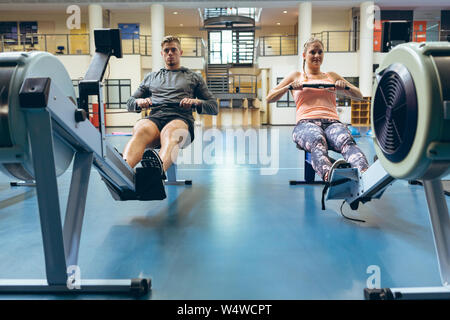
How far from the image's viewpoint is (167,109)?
9.01 ft

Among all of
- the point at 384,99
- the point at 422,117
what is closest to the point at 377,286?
the point at 422,117

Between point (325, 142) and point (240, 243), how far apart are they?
989mm

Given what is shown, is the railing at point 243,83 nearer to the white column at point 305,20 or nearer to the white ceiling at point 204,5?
the white ceiling at point 204,5

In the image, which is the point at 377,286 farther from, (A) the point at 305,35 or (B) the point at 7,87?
(A) the point at 305,35

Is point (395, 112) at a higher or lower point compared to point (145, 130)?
higher

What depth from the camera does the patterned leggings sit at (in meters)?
2.18

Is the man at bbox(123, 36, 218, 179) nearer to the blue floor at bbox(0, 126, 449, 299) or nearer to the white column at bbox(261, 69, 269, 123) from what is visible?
the blue floor at bbox(0, 126, 449, 299)

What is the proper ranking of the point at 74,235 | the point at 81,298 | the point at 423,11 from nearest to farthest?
1. the point at 81,298
2. the point at 74,235
3. the point at 423,11

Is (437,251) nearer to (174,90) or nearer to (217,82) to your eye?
(174,90)

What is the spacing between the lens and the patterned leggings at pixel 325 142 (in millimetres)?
2175

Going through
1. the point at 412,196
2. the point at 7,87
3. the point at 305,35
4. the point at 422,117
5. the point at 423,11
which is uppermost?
the point at 423,11

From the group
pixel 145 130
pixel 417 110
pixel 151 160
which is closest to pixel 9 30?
pixel 145 130

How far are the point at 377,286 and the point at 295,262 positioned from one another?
358mm

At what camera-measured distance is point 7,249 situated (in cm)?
176
